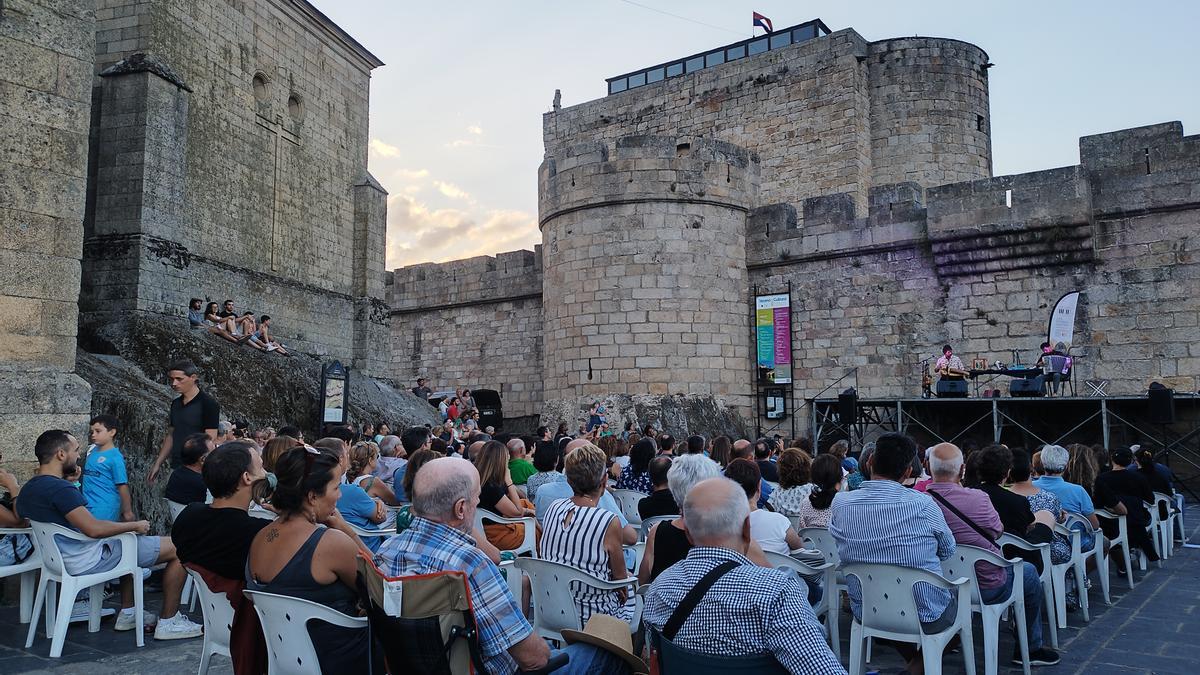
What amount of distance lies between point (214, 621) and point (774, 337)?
43.6 feet

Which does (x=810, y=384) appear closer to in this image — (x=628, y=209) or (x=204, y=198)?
(x=628, y=209)

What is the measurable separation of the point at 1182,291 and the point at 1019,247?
7.47 ft

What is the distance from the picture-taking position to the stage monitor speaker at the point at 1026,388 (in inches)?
483

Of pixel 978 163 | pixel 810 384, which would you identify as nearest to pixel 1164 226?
pixel 810 384

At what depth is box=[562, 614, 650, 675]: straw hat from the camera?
2861 mm

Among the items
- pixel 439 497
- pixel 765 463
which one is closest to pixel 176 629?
pixel 439 497

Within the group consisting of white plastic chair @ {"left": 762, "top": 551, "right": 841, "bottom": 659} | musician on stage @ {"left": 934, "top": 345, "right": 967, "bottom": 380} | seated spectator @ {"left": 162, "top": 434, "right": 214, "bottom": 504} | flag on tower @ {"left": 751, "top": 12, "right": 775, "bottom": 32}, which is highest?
flag on tower @ {"left": 751, "top": 12, "right": 775, "bottom": 32}

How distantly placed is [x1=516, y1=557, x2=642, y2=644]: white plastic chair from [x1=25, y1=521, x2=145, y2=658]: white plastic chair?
8.00 ft

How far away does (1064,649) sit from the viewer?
16.3ft

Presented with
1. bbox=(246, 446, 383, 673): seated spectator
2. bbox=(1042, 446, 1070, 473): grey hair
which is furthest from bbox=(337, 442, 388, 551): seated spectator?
bbox=(1042, 446, 1070, 473): grey hair

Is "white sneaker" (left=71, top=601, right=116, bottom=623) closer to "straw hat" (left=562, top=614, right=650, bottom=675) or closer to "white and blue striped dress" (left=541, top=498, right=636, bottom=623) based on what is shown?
"white and blue striped dress" (left=541, top=498, right=636, bottom=623)

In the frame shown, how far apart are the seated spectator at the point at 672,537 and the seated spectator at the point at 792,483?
192 cm

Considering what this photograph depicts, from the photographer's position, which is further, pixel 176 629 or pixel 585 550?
pixel 176 629

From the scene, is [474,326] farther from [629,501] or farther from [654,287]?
[629,501]
